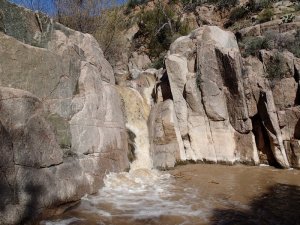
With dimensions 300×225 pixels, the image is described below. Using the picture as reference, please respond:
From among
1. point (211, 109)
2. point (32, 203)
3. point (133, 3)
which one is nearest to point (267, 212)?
point (32, 203)

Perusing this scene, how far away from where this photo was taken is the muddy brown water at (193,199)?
662 centimetres

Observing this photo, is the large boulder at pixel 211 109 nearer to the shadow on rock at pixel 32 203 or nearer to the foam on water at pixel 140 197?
the foam on water at pixel 140 197

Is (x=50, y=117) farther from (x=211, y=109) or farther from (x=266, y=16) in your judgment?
(x=266, y=16)

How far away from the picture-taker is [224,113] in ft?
38.9

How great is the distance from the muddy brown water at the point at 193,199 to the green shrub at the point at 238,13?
16508 mm

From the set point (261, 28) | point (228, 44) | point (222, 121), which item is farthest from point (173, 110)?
point (261, 28)

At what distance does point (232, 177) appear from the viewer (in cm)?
990

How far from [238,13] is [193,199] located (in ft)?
64.7

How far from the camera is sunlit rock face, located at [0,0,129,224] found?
612 cm

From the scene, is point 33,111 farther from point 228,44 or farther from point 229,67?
point 228,44

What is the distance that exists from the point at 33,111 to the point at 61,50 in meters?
2.61

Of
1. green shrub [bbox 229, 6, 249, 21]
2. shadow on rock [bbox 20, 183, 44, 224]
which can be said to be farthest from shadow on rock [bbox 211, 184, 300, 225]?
green shrub [bbox 229, 6, 249, 21]

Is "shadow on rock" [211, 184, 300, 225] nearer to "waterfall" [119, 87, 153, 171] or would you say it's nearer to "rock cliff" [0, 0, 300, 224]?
"rock cliff" [0, 0, 300, 224]

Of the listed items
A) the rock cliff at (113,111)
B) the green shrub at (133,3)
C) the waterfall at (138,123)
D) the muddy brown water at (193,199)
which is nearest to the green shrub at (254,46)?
the rock cliff at (113,111)
